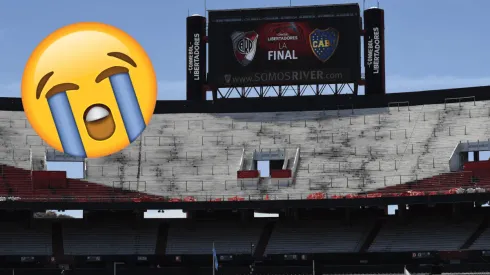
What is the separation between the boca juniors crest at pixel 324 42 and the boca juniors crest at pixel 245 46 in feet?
18.3

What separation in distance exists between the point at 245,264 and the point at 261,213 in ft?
37.2

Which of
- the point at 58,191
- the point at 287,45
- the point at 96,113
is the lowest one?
the point at 96,113

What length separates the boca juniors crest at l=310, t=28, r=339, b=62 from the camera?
3359 inches

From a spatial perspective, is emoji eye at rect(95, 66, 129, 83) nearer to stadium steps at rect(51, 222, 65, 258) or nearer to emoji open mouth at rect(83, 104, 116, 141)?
emoji open mouth at rect(83, 104, 116, 141)

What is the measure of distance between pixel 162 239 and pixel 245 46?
80.3 feet

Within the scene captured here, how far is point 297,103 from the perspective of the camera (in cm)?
8569

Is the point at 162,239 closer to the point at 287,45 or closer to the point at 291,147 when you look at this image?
the point at 291,147

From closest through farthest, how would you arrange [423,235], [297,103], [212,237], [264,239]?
1. [423,235]
2. [264,239]
3. [212,237]
4. [297,103]

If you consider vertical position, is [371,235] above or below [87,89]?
below

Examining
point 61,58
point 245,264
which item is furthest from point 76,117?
point 245,264

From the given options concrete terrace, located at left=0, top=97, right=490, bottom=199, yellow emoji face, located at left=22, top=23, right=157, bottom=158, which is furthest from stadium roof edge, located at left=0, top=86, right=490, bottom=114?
yellow emoji face, located at left=22, top=23, right=157, bottom=158

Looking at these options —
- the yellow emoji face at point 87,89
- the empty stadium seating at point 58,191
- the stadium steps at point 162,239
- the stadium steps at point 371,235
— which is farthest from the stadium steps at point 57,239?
the yellow emoji face at point 87,89

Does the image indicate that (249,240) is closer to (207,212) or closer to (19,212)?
(207,212)

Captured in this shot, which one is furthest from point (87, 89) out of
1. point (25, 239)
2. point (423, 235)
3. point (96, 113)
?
point (25, 239)
